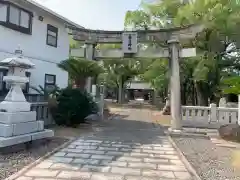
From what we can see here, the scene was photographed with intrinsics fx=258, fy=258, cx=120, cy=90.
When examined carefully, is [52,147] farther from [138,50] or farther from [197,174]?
[138,50]

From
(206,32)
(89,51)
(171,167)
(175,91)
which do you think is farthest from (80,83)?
(206,32)

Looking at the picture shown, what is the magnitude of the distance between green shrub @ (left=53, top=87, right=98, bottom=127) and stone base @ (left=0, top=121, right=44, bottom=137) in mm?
3146

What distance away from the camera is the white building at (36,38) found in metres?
12.6

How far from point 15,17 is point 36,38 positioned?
A: 71.3 inches

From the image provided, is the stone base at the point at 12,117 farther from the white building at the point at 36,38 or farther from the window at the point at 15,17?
the window at the point at 15,17

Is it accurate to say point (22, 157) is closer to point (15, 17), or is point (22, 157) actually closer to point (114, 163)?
point (114, 163)

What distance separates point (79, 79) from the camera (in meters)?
13.8

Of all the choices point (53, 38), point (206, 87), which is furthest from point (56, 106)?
point (206, 87)

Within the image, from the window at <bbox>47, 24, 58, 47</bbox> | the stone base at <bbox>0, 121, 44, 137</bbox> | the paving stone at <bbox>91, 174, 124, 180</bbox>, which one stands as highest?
the window at <bbox>47, 24, 58, 47</bbox>

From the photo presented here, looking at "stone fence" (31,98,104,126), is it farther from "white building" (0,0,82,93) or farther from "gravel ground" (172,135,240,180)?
"gravel ground" (172,135,240,180)

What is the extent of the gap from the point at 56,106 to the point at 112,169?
650cm

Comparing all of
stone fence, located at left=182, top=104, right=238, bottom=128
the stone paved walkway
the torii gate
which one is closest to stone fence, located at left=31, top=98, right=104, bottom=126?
the stone paved walkway

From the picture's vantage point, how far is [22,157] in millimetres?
6387

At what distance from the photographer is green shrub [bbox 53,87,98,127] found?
442 inches
